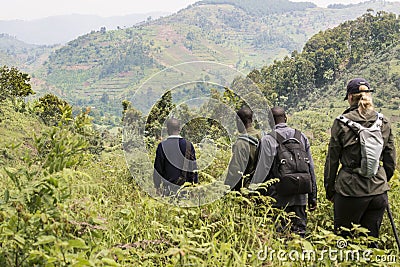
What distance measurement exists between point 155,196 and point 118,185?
1096mm

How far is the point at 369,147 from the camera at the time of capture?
3027mm

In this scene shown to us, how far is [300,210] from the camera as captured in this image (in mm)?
3668

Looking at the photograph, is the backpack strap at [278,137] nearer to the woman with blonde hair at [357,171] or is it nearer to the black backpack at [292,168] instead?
the black backpack at [292,168]

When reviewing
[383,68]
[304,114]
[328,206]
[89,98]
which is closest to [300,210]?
[328,206]

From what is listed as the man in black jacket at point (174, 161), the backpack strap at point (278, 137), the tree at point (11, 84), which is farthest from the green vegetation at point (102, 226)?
the tree at point (11, 84)

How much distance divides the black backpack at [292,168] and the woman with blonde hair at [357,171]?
0.25m

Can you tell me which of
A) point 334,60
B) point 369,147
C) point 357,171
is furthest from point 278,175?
point 334,60

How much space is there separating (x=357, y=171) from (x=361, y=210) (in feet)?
1.06

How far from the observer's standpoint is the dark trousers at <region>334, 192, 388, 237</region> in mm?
3141

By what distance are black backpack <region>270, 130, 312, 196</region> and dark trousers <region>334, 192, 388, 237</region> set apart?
0.32 metres

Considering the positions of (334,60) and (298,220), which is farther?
(334,60)

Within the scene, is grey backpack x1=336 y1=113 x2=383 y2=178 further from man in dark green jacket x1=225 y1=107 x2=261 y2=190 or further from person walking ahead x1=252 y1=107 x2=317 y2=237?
man in dark green jacket x1=225 y1=107 x2=261 y2=190

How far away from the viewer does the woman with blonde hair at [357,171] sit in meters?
3.11

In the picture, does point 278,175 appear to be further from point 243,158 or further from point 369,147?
point 369,147
